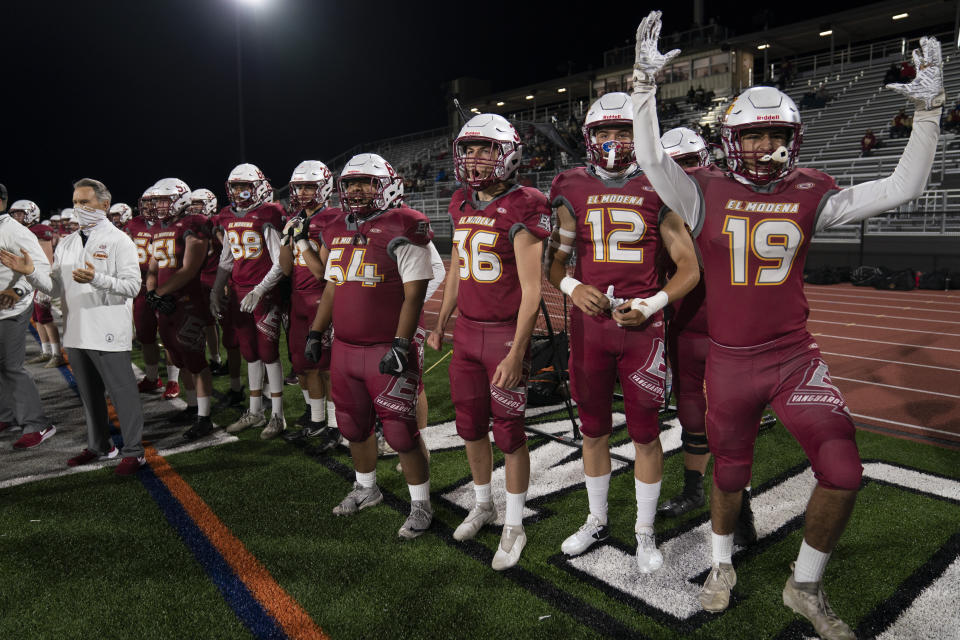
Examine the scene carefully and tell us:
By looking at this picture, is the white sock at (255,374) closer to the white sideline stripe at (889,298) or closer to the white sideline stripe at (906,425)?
the white sideline stripe at (906,425)

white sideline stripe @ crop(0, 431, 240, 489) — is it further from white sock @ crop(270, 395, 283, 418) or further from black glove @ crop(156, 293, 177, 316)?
black glove @ crop(156, 293, 177, 316)

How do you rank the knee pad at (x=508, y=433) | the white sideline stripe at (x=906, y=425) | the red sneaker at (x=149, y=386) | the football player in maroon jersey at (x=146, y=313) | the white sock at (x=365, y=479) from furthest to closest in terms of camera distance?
the red sneaker at (x=149, y=386) < the football player in maroon jersey at (x=146, y=313) < the white sideline stripe at (x=906, y=425) < the white sock at (x=365, y=479) < the knee pad at (x=508, y=433)

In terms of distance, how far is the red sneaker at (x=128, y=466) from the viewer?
15.9ft

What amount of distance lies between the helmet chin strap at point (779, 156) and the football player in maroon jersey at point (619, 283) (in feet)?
1.89

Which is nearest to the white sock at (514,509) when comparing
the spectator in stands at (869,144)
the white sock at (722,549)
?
the white sock at (722,549)

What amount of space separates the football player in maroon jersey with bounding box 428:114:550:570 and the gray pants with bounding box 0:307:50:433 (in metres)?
4.37

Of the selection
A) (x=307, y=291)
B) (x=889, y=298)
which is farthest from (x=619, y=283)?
(x=889, y=298)

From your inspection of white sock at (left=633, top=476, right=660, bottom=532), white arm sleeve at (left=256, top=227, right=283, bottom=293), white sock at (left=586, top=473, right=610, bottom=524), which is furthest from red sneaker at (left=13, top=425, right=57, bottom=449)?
white sock at (left=633, top=476, right=660, bottom=532)

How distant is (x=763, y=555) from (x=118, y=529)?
3.89 meters

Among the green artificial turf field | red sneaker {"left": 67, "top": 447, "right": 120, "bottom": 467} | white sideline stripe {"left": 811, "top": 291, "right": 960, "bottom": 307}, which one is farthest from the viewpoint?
white sideline stripe {"left": 811, "top": 291, "right": 960, "bottom": 307}

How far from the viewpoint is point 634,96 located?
9.20ft

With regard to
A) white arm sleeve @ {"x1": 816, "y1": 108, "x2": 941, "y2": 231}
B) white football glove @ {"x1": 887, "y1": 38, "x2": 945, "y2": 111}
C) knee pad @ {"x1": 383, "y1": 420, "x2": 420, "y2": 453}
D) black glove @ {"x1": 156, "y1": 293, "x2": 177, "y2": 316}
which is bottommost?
knee pad @ {"x1": 383, "y1": 420, "x2": 420, "y2": 453}

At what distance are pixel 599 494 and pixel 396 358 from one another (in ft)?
4.64

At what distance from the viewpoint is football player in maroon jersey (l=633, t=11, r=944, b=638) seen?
8.86 ft
